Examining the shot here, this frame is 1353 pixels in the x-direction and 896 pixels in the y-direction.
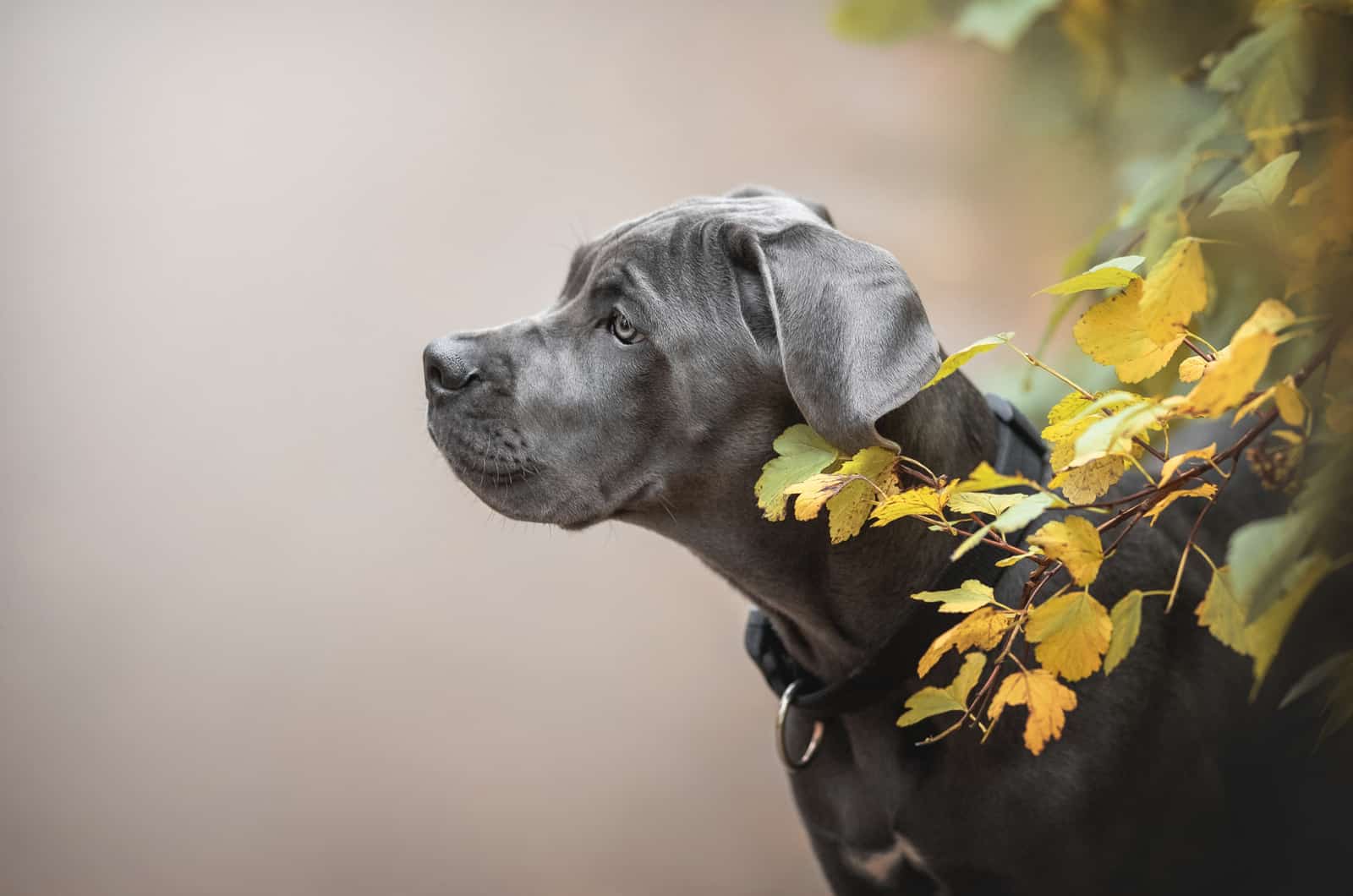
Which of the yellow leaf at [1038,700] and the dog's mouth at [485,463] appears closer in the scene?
the yellow leaf at [1038,700]

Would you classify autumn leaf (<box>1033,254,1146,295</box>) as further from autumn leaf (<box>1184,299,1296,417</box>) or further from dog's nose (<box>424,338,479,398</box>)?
dog's nose (<box>424,338,479,398</box>)

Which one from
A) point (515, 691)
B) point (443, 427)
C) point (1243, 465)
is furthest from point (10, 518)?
point (1243, 465)

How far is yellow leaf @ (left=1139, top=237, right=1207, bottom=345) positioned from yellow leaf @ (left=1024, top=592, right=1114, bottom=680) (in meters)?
0.19

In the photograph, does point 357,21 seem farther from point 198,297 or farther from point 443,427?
point 443,427

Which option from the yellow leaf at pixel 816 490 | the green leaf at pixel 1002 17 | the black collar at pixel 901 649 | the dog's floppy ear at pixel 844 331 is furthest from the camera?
the green leaf at pixel 1002 17

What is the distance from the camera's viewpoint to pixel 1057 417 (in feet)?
2.67

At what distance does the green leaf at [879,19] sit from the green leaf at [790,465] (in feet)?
2.98

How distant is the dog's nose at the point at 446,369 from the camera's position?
119 centimetres

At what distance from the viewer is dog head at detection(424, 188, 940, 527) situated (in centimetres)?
115

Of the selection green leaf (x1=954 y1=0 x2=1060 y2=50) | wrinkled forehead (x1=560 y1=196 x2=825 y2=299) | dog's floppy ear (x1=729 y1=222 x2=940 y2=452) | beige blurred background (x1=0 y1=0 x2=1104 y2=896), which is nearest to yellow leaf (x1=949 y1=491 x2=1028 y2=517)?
dog's floppy ear (x1=729 y1=222 x2=940 y2=452)

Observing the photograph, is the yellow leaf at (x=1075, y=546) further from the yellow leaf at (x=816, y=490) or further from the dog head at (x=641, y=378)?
the dog head at (x=641, y=378)

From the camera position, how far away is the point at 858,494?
34.8 inches

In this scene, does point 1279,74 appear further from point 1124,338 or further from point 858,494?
point 858,494

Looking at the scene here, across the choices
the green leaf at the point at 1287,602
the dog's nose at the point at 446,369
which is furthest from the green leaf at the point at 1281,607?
the dog's nose at the point at 446,369
